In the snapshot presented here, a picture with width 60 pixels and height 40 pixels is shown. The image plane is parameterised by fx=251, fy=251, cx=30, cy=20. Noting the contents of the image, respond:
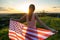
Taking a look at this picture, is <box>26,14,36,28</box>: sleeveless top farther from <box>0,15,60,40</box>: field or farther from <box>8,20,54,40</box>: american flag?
<box>0,15,60,40</box>: field

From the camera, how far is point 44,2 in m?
5.80

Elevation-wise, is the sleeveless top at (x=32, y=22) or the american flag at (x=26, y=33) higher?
the sleeveless top at (x=32, y=22)

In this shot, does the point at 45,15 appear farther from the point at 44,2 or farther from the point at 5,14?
the point at 5,14

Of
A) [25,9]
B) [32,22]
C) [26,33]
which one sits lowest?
[26,33]

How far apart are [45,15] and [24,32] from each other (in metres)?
1.20

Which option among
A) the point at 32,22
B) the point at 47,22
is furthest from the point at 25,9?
the point at 32,22

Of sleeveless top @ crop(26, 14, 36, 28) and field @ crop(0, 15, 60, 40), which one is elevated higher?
sleeveless top @ crop(26, 14, 36, 28)

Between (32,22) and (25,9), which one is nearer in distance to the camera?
(32,22)

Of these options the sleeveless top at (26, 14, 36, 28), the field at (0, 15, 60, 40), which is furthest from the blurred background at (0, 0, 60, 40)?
the sleeveless top at (26, 14, 36, 28)

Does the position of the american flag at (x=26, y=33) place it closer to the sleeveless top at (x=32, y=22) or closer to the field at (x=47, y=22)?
the sleeveless top at (x=32, y=22)

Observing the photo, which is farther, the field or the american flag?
the field

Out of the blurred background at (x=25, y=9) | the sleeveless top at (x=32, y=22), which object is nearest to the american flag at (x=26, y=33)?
the sleeveless top at (x=32, y=22)

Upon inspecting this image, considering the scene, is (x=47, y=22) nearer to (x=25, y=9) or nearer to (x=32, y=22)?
(x=25, y=9)

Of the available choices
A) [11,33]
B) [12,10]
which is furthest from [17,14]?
[11,33]
